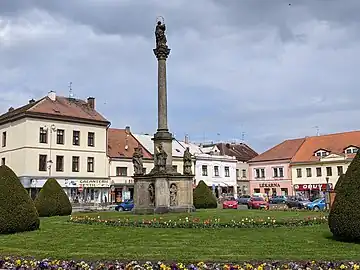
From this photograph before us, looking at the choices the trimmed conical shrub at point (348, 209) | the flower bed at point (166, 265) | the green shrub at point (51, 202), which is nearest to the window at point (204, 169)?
the green shrub at point (51, 202)

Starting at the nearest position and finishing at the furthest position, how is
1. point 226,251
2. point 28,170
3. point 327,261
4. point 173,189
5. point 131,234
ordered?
point 327,261 < point 226,251 < point 131,234 < point 173,189 < point 28,170

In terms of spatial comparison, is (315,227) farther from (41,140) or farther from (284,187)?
(284,187)

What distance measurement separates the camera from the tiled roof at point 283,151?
246 ft

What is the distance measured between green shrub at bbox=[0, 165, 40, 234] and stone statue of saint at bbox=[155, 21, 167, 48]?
531 inches

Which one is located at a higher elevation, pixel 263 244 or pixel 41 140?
pixel 41 140

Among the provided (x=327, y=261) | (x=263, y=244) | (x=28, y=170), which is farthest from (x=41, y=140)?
(x=327, y=261)

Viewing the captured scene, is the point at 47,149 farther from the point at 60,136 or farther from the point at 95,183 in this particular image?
the point at 95,183

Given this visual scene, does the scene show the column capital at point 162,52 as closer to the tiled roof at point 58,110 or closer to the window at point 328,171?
the tiled roof at point 58,110

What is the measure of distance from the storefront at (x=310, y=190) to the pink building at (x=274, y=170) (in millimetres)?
1240

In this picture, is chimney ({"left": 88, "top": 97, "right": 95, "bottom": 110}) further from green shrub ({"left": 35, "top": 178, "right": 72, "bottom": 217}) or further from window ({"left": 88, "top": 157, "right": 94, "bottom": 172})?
green shrub ({"left": 35, "top": 178, "right": 72, "bottom": 217})

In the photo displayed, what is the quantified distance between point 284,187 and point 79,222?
53667 mm

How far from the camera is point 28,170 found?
53.1 m

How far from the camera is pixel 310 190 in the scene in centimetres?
7044

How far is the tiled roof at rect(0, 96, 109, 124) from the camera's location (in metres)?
54.8
